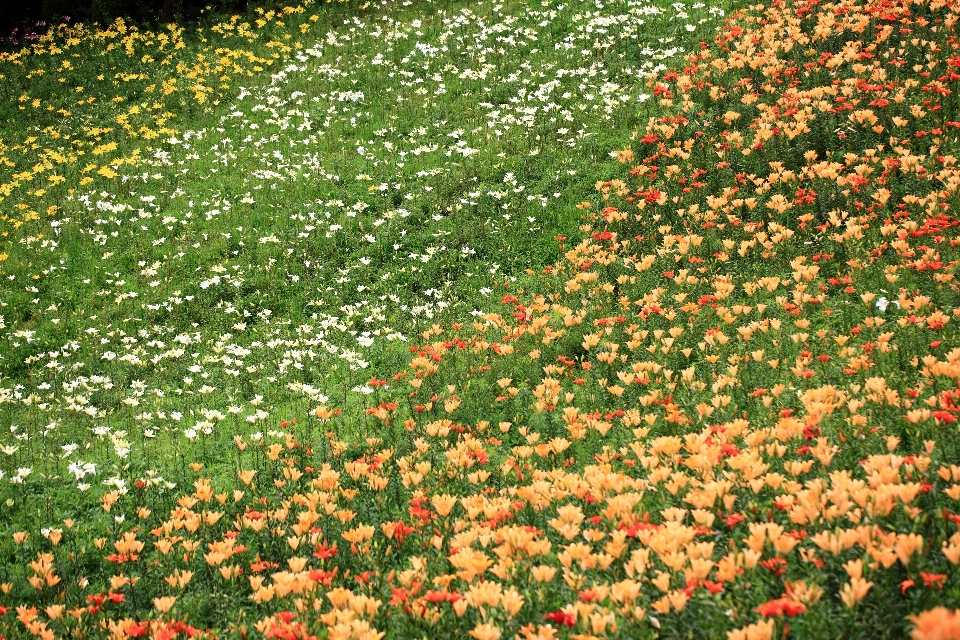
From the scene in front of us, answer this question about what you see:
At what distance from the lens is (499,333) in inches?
316

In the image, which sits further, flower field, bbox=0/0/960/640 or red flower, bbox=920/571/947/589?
flower field, bbox=0/0/960/640

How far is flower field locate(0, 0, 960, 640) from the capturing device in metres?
3.70

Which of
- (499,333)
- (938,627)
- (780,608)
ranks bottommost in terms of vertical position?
(499,333)

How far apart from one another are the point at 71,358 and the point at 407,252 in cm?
462

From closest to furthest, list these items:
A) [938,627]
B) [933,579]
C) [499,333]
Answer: [938,627], [933,579], [499,333]

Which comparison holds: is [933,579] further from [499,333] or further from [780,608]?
[499,333]

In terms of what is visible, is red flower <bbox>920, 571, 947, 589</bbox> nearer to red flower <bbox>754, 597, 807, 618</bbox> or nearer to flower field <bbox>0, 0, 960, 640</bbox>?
flower field <bbox>0, 0, 960, 640</bbox>

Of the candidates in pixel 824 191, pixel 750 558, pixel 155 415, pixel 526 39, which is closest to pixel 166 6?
pixel 526 39

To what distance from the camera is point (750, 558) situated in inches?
130

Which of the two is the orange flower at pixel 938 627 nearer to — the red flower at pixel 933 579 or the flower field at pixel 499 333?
the flower field at pixel 499 333

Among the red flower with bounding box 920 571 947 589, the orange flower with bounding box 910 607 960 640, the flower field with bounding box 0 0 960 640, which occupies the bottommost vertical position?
the flower field with bounding box 0 0 960 640

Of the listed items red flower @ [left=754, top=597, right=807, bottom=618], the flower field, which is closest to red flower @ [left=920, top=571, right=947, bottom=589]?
the flower field

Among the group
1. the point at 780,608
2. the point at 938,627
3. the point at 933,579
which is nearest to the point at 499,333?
the point at 780,608

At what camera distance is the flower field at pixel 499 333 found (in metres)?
3.70
